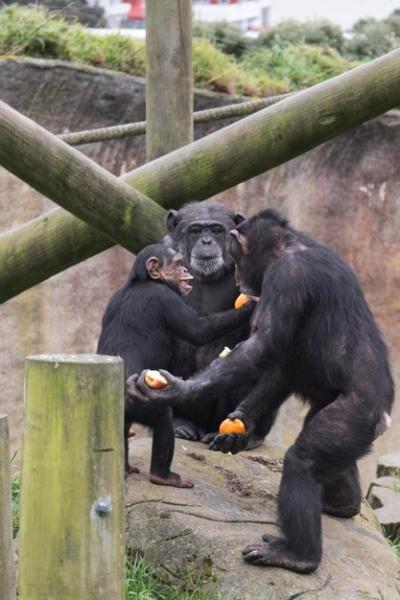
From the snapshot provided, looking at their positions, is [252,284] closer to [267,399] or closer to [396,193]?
[267,399]

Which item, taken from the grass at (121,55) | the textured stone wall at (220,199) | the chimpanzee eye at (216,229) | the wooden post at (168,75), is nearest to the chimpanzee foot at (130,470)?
the chimpanzee eye at (216,229)

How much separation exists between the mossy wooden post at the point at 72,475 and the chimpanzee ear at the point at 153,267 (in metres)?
2.14

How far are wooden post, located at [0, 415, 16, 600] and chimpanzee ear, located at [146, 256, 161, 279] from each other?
2101 mm

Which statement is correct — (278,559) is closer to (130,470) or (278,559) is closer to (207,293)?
(130,470)

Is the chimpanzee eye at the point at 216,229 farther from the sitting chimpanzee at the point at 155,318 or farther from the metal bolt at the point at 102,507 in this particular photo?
the metal bolt at the point at 102,507

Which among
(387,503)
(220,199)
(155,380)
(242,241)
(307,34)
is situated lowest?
(387,503)

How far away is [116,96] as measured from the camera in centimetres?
886

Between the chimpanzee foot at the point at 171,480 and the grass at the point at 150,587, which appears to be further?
the chimpanzee foot at the point at 171,480

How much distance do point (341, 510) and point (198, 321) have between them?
1011mm

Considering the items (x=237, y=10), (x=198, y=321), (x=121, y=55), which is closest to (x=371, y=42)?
(x=121, y=55)

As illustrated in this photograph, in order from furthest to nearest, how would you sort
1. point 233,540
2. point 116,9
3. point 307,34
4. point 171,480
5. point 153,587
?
point 116,9, point 307,34, point 171,480, point 233,540, point 153,587

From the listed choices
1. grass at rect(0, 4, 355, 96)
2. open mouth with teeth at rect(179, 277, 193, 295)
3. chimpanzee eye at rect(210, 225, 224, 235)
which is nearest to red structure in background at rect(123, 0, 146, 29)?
grass at rect(0, 4, 355, 96)

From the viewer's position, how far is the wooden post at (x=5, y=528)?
309 cm

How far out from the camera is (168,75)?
566cm
